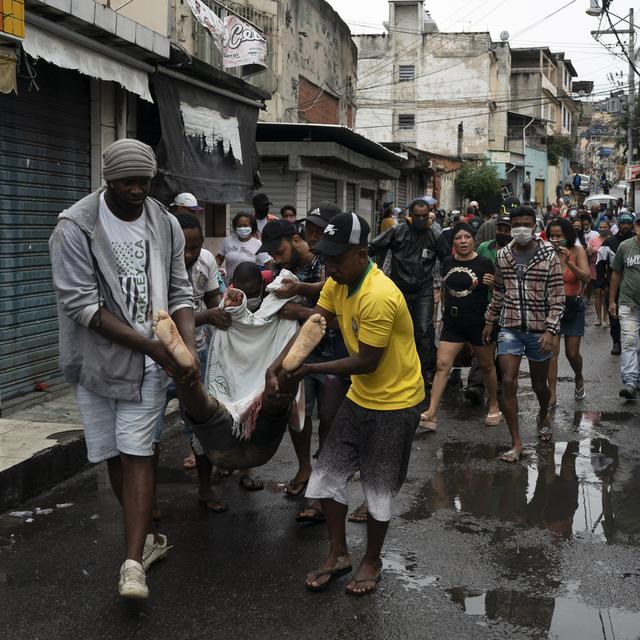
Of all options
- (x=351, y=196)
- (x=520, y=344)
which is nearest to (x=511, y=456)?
(x=520, y=344)

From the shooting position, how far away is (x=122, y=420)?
3.95 meters

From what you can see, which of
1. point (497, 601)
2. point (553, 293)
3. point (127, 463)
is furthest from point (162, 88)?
point (497, 601)

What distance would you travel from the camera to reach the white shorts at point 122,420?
3.94 meters

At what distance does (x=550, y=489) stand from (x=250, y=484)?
201 centimetres

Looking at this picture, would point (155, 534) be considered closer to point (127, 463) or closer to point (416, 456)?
point (127, 463)

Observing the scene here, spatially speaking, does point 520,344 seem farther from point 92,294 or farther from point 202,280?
point 92,294

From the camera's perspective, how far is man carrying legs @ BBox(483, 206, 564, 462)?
6449 millimetres

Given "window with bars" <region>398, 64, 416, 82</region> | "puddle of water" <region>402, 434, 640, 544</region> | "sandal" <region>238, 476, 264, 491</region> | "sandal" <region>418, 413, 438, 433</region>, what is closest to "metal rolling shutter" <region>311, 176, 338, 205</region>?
"sandal" <region>418, 413, 438, 433</region>

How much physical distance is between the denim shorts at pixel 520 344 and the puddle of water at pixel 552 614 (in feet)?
9.30

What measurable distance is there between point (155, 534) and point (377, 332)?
164cm

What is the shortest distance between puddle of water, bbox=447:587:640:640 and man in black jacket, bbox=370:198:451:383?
4.82 metres

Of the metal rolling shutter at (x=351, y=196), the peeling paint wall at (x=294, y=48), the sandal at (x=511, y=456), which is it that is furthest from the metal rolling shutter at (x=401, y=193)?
the sandal at (x=511, y=456)

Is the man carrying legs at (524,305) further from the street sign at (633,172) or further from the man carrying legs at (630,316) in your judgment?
the street sign at (633,172)

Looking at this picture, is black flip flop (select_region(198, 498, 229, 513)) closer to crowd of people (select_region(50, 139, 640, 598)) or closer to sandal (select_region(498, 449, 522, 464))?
crowd of people (select_region(50, 139, 640, 598))
